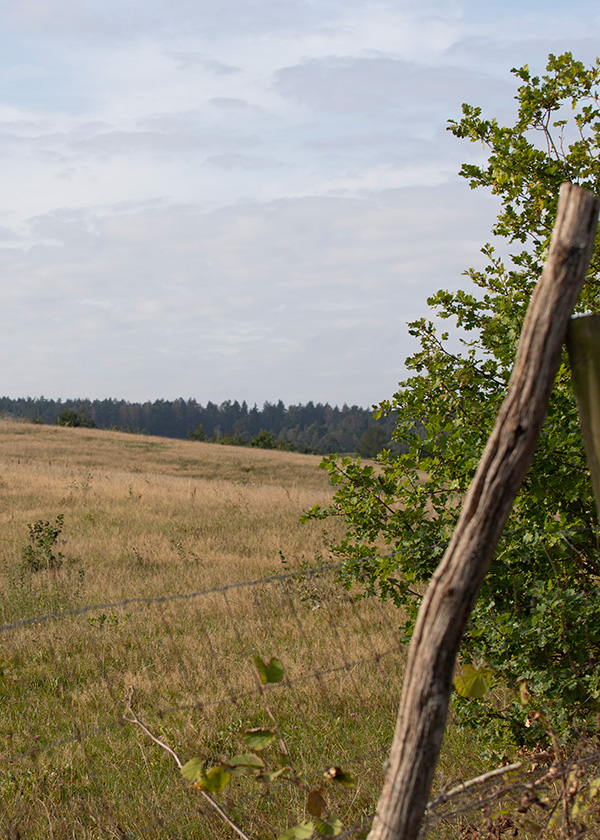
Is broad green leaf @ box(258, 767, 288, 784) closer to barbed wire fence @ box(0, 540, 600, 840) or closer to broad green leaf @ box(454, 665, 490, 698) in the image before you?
barbed wire fence @ box(0, 540, 600, 840)

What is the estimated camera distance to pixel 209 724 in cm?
428

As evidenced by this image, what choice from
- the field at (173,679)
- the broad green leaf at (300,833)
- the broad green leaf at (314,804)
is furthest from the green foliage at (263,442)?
the broad green leaf at (300,833)

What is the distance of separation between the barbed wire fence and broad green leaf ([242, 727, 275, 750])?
0.41 m

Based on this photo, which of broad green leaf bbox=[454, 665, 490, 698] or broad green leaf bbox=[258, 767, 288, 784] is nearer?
broad green leaf bbox=[258, 767, 288, 784]

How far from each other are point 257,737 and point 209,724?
117 inches

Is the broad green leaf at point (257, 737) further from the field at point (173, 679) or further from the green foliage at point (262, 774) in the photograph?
the field at point (173, 679)

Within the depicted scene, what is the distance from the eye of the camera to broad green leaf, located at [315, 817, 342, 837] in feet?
5.07

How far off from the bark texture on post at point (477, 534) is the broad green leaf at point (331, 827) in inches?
9.4

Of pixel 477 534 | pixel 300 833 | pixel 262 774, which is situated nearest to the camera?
pixel 477 534

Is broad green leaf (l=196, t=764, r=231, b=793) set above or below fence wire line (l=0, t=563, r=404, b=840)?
above

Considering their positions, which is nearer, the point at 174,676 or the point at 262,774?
the point at 262,774

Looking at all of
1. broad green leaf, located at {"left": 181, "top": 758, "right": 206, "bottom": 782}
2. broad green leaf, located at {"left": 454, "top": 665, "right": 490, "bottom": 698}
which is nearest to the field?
broad green leaf, located at {"left": 181, "top": 758, "right": 206, "bottom": 782}

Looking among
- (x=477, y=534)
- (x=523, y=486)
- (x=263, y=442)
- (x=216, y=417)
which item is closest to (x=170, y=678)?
(x=523, y=486)

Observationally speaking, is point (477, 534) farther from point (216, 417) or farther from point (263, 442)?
point (216, 417)
